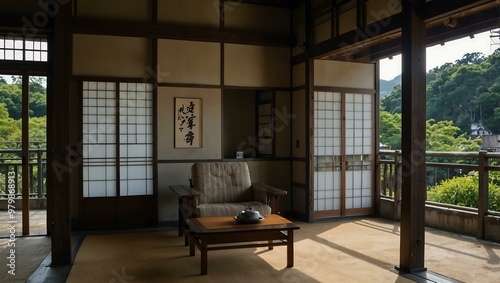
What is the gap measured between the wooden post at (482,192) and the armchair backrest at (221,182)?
2777 mm

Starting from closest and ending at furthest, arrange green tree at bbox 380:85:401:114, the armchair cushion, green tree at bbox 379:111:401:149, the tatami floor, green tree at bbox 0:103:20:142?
the tatami floor
the armchair cushion
green tree at bbox 0:103:20:142
green tree at bbox 379:111:401:149
green tree at bbox 380:85:401:114

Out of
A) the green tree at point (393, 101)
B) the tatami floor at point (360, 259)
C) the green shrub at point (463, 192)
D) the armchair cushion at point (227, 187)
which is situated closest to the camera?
the tatami floor at point (360, 259)

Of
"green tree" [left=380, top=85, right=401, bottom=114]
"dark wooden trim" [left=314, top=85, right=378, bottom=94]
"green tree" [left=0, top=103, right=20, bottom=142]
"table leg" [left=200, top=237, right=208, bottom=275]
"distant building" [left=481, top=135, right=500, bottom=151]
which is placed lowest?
"table leg" [left=200, top=237, right=208, bottom=275]

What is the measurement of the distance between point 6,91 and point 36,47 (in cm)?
89

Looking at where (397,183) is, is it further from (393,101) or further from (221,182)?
(393,101)

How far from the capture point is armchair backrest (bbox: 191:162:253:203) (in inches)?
206

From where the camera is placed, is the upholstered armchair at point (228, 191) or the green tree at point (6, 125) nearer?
the upholstered armchair at point (228, 191)

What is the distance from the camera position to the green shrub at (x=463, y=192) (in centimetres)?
532

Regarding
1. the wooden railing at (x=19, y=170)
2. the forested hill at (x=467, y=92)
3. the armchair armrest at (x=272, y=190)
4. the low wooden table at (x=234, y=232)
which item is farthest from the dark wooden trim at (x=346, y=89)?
the wooden railing at (x=19, y=170)

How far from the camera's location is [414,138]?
377 centimetres

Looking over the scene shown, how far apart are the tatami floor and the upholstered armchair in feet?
1.70

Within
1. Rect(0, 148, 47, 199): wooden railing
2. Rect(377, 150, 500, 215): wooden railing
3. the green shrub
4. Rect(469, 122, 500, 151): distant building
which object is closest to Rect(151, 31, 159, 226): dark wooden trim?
Rect(0, 148, 47, 199): wooden railing

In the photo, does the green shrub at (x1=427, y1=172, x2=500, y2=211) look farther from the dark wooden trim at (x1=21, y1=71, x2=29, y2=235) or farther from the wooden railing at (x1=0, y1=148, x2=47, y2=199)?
the wooden railing at (x1=0, y1=148, x2=47, y2=199)

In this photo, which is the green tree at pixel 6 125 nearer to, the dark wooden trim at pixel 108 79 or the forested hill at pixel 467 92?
the dark wooden trim at pixel 108 79
